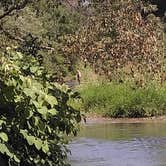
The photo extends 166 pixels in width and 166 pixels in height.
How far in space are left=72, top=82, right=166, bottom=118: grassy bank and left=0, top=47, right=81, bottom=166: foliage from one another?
42.4 feet

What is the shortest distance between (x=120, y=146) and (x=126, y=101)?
28.3ft

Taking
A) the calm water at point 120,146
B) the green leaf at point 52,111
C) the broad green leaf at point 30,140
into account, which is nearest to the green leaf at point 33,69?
the green leaf at point 52,111

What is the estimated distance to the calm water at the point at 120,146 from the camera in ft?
39.0

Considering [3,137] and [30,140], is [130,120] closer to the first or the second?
[30,140]

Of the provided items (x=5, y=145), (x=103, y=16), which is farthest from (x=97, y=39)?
(x=5, y=145)

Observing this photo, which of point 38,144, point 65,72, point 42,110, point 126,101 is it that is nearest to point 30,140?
point 38,144

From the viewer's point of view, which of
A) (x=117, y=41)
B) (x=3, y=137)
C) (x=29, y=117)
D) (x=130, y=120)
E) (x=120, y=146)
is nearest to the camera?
(x=3, y=137)

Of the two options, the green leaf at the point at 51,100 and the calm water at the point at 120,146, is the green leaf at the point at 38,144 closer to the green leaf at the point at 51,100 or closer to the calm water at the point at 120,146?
the green leaf at the point at 51,100

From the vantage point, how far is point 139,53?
12.4 meters

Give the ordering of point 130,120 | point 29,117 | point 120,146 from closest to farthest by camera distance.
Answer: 1. point 29,117
2. point 120,146
3. point 130,120

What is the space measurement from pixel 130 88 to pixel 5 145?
15653 mm

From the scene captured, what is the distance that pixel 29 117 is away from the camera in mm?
7723

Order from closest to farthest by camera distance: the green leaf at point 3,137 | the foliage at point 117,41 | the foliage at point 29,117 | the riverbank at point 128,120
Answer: the green leaf at point 3,137
the foliage at point 29,117
the foliage at point 117,41
the riverbank at point 128,120

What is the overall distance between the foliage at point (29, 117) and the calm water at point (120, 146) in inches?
133
